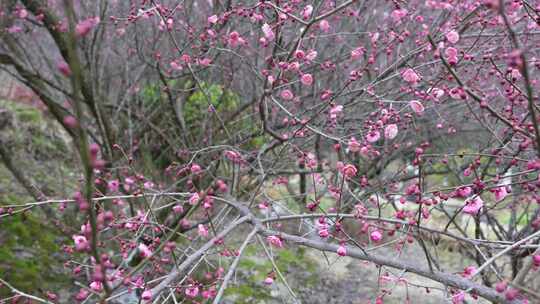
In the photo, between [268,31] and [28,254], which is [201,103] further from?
[268,31]

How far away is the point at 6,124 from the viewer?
23.4 ft

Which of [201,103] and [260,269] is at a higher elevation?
[201,103]

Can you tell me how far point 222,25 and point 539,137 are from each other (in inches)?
105

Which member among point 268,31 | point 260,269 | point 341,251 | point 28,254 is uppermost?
point 268,31

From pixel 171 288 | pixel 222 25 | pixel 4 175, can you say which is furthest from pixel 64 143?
pixel 171 288

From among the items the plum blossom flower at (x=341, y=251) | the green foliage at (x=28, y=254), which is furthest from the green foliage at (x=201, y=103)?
the plum blossom flower at (x=341, y=251)

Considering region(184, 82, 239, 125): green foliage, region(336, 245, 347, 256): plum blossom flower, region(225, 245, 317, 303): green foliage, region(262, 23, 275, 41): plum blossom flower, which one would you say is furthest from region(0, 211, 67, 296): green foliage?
region(336, 245, 347, 256): plum blossom flower

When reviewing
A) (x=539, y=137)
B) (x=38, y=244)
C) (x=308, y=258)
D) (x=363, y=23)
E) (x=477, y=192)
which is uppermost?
(x=363, y=23)

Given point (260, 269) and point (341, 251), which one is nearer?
point (341, 251)

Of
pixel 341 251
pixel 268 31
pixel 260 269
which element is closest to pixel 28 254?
pixel 260 269

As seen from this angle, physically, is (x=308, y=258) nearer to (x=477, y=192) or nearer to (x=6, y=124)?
(x=477, y=192)

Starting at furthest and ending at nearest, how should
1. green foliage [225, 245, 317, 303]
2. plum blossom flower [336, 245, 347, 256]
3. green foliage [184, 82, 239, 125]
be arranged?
green foliage [184, 82, 239, 125], green foliage [225, 245, 317, 303], plum blossom flower [336, 245, 347, 256]

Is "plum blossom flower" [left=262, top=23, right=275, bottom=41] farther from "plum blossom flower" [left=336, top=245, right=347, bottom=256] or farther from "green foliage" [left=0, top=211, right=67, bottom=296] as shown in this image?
"green foliage" [left=0, top=211, right=67, bottom=296]

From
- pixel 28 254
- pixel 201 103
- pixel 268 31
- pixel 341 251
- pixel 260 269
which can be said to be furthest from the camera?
pixel 201 103
